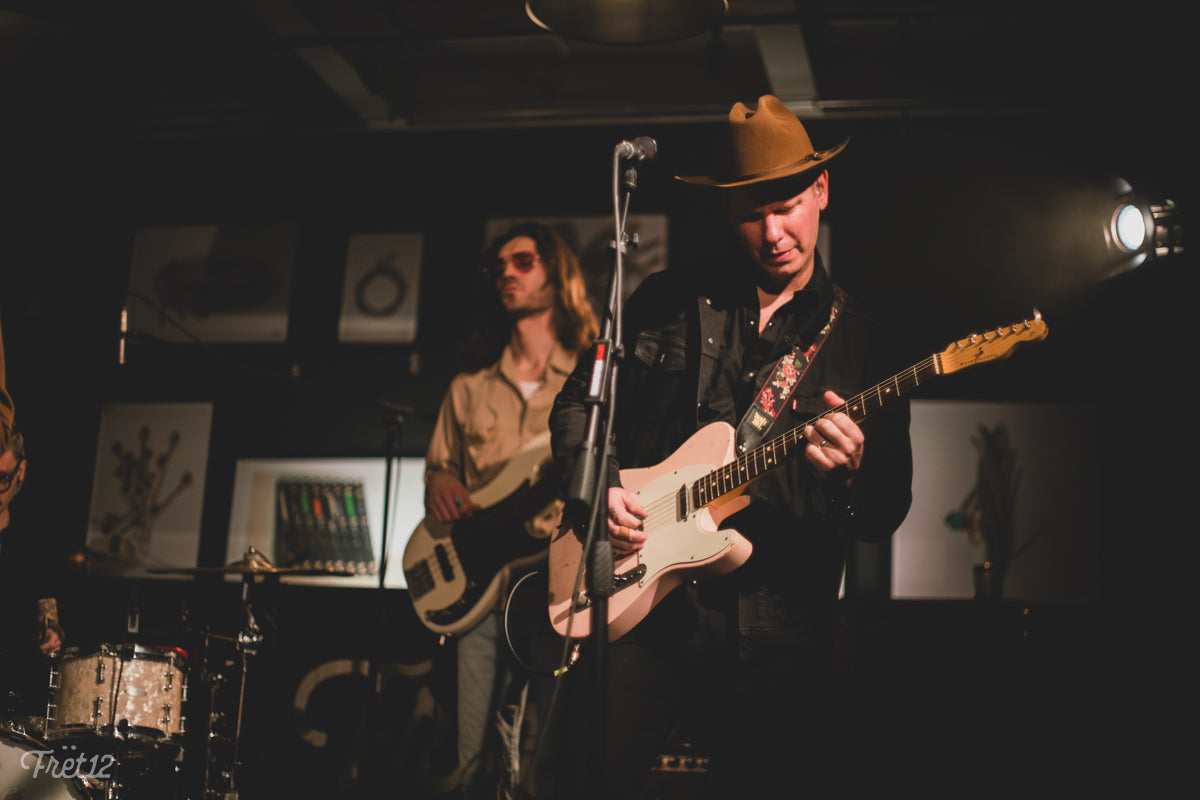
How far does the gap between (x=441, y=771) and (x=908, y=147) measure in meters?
4.20

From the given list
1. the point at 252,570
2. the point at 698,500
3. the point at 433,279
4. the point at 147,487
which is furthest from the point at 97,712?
the point at 433,279

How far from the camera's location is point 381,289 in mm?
5777

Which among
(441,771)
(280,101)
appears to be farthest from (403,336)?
(441,771)

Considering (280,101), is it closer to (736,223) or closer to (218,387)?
(218,387)

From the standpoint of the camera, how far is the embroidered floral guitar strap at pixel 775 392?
2627 mm

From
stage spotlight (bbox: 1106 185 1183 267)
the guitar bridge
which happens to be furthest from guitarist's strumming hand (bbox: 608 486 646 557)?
stage spotlight (bbox: 1106 185 1183 267)

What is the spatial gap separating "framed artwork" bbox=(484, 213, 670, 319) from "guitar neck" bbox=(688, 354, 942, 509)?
293 centimetres

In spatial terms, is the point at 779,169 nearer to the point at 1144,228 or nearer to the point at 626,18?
the point at 626,18

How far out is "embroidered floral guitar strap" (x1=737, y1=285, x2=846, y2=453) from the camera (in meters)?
2.63

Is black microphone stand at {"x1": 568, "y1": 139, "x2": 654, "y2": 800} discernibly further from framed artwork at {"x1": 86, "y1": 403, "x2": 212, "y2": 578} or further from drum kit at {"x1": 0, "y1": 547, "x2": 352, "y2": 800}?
framed artwork at {"x1": 86, "y1": 403, "x2": 212, "y2": 578}

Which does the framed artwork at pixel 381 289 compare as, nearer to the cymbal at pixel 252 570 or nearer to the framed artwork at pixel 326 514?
the framed artwork at pixel 326 514

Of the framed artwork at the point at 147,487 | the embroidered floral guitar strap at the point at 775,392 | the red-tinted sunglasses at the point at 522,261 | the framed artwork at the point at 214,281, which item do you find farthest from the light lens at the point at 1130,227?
the framed artwork at the point at 147,487

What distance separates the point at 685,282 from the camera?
9.70 feet

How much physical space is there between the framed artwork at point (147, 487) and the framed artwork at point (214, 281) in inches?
20.6
